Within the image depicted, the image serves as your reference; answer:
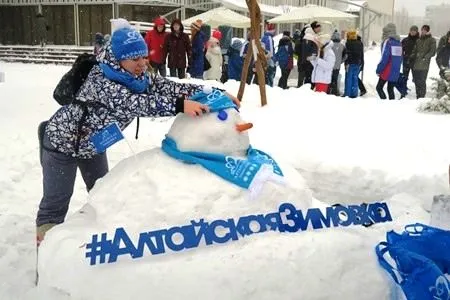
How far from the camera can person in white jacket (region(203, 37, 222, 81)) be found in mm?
13445

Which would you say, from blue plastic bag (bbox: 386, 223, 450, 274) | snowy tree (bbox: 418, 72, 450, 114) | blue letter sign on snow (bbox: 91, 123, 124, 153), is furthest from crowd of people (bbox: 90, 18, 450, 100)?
blue plastic bag (bbox: 386, 223, 450, 274)

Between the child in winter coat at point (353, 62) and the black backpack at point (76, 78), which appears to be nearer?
the black backpack at point (76, 78)

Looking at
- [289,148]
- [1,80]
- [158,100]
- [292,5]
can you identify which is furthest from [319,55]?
[292,5]

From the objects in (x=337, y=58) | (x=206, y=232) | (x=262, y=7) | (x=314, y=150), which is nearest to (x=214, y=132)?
(x=206, y=232)

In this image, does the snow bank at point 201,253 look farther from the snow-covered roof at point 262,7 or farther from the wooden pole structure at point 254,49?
the snow-covered roof at point 262,7

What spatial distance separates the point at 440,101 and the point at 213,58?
6.27m

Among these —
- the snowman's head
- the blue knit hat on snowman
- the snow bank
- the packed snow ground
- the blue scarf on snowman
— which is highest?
the blue knit hat on snowman

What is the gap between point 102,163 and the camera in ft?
12.9

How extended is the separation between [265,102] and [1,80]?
328 inches

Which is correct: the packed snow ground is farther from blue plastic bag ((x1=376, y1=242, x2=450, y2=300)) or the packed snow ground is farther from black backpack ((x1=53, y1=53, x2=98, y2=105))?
blue plastic bag ((x1=376, y1=242, x2=450, y2=300))

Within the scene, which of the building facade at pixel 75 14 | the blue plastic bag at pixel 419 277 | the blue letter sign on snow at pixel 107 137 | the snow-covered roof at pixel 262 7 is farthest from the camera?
the snow-covered roof at pixel 262 7

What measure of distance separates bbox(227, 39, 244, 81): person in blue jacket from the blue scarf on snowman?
10.4 meters

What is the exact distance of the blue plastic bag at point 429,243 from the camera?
8.02 ft

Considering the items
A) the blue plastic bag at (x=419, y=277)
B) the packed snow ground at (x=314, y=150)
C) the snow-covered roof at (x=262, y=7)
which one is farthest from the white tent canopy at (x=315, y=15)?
the blue plastic bag at (x=419, y=277)
